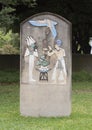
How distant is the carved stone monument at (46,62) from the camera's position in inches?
376

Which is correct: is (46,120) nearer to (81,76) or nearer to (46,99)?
(46,99)

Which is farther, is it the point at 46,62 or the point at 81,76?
the point at 81,76

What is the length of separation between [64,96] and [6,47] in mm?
33499

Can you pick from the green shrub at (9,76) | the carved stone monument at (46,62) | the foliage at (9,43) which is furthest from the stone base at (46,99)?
the foliage at (9,43)

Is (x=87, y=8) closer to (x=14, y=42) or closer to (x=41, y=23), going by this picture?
(x=41, y=23)

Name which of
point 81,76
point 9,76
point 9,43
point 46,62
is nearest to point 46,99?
point 46,62

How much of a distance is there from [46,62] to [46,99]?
32.2 inches

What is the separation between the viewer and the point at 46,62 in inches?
377

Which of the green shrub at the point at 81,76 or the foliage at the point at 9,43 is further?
the foliage at the point at 9,43

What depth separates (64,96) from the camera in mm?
9578

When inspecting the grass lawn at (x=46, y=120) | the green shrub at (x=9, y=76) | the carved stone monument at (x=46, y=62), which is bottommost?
the grass lawn at (x=46, y=120)

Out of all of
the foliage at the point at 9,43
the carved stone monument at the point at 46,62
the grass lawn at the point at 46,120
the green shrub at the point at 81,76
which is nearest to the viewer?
the grass lawn at the point at 46,120

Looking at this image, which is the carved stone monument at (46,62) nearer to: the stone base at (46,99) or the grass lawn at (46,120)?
the stone base at (46,99)

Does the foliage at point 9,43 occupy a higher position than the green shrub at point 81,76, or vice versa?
the foliage at point 9,43
